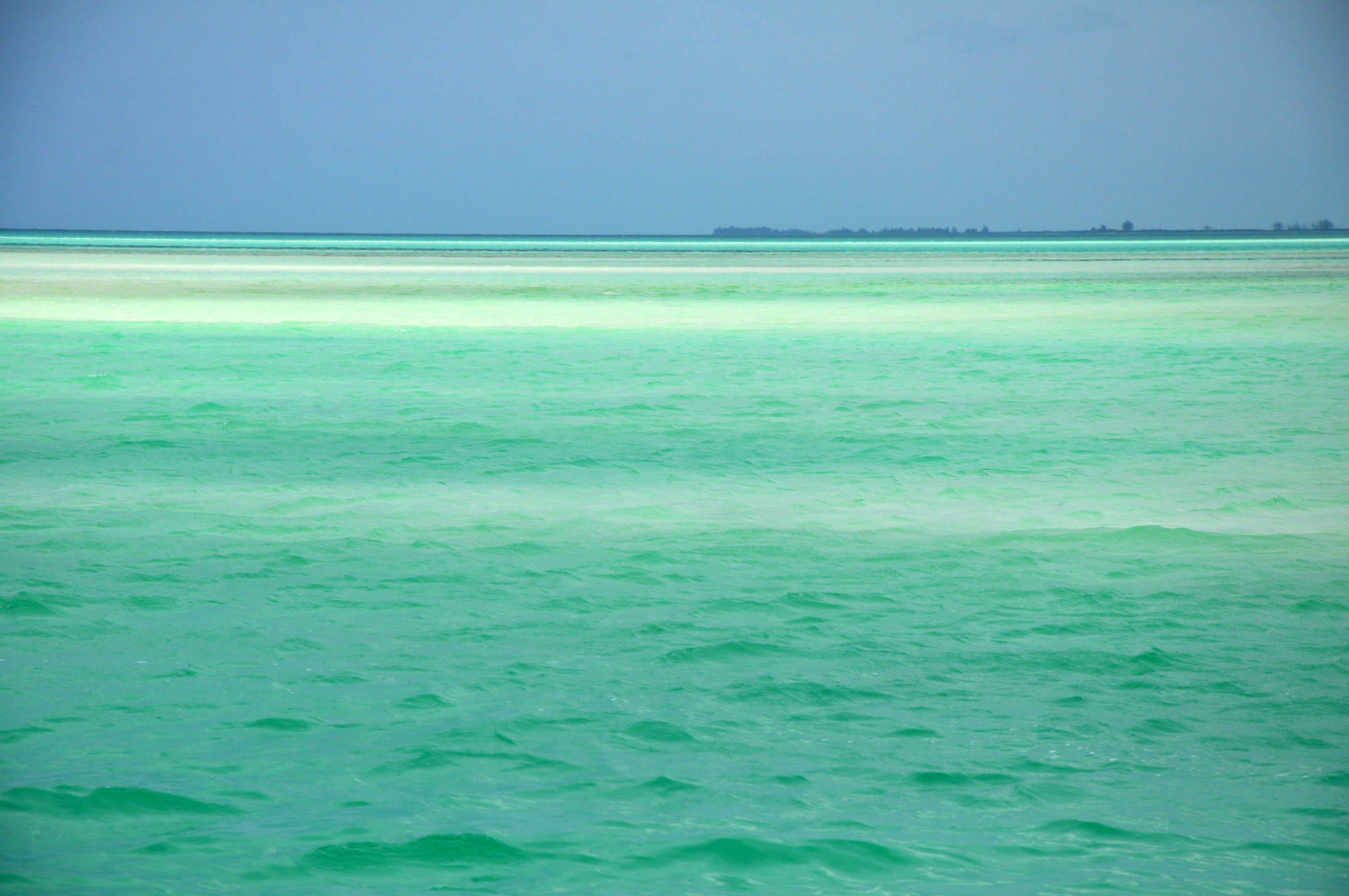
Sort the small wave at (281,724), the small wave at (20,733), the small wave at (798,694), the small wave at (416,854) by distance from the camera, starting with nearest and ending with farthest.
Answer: the small wave at (416,854), the small wave at (20,733), the small wave at (281,724), the small wave at (798,694)

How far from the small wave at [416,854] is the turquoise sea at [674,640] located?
0.01 meters

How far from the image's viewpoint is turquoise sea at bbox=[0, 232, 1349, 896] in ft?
14.7

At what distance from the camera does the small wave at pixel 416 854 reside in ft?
14.2

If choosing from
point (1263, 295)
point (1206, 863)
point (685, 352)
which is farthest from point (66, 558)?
point (1263, 295)

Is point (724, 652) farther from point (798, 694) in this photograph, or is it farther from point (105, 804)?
point (105, 804)

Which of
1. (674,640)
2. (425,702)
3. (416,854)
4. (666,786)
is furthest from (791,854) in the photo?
(674,640)

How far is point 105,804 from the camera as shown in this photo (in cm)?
476

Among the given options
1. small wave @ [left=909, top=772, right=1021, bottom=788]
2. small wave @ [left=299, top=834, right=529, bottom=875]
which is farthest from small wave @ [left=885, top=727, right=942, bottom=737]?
small wave @ [left=299, top=834, right=529, bottom=875]

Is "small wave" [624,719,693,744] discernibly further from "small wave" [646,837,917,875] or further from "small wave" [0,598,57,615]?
"small wave" [0,598,57,615]

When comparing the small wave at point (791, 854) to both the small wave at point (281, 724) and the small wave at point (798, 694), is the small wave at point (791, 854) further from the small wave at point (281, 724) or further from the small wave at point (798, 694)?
the small wave at point (281, 724)

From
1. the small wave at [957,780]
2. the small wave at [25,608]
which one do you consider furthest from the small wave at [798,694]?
the small wave at [25,608]

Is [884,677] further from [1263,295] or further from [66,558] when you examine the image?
[1263,295]

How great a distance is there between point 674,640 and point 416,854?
244 centimetres

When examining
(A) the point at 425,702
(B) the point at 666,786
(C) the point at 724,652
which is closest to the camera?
(B) the point at 666,786
